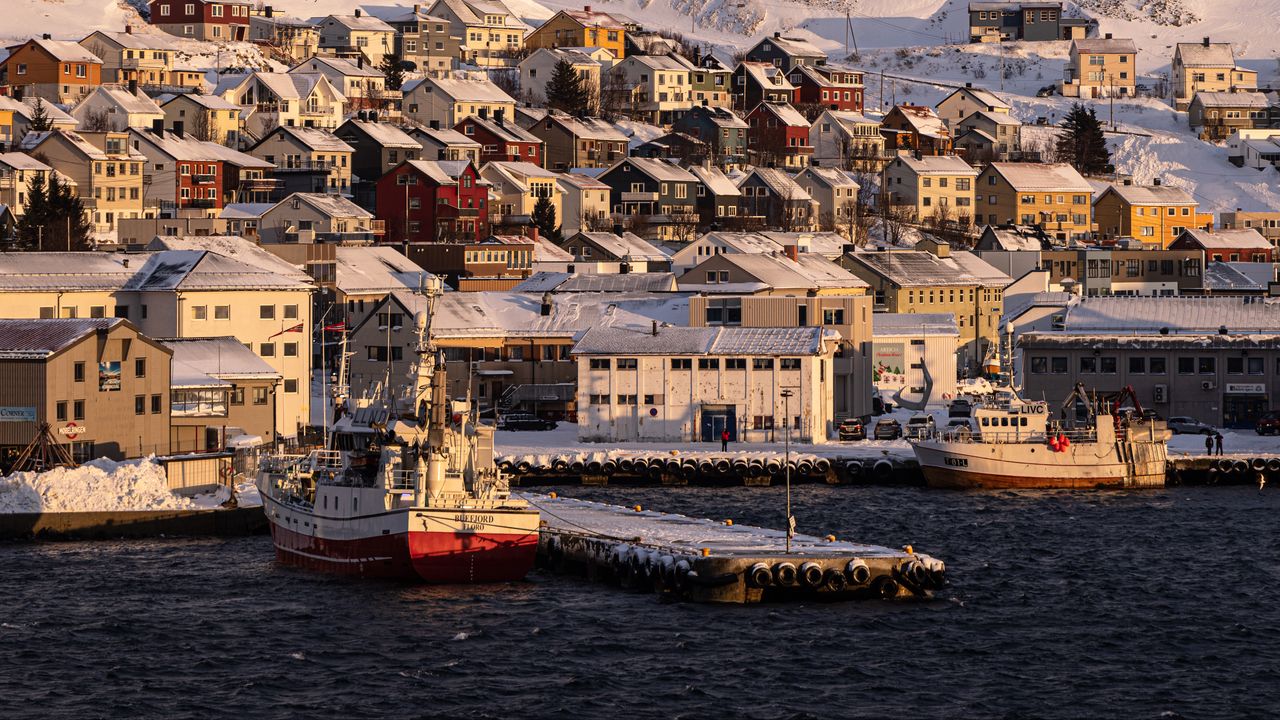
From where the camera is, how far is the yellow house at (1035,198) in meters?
156

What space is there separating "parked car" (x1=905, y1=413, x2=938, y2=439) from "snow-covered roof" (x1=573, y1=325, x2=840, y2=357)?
4362mm

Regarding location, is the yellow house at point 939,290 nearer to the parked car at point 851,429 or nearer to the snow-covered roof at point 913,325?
the snow-covered roof at point 913,325

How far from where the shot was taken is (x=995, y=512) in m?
72.4

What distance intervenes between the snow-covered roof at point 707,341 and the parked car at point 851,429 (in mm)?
3246

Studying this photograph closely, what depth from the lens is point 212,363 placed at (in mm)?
80250

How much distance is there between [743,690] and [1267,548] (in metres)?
24.7

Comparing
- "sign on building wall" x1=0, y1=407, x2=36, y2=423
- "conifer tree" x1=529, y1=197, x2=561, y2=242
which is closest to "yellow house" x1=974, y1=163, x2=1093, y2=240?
"conifer tree" x1=529, y1=197, x2=561, y2=242

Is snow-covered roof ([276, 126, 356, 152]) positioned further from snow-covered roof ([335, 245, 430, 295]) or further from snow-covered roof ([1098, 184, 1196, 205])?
snow-covered roof ([1098, 184, 1196, 205])

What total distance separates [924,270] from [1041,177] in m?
41.4

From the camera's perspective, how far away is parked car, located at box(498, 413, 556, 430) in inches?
3553

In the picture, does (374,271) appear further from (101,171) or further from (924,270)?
(924,270)

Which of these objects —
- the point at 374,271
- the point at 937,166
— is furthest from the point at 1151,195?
the point at 374,271

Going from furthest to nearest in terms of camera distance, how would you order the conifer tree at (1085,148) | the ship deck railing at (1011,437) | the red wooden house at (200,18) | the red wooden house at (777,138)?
the red wooden house at (200,18)
the conifer tree at (1085,148)
the red wooden house at (777,138)
the ship deck railing at (1011,437)

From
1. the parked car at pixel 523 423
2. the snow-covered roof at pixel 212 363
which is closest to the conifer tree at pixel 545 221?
the parked car at pixel 523 423
